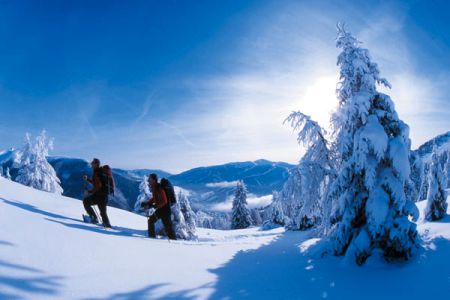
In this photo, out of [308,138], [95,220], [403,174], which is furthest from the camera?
[308,138]

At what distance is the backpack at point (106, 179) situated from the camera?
28.5 ft

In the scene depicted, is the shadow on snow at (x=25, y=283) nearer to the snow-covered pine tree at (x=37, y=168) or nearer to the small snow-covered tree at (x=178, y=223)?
the small snow-covered tree at (x=178, y=223)

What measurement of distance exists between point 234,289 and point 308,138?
21.8 feet

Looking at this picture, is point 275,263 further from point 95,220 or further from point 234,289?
point 95,220

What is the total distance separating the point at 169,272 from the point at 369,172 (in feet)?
18.0

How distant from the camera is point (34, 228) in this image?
17.7ft

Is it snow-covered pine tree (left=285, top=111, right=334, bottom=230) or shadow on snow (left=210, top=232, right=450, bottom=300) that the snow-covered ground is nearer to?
shadow on snow (left=210, top=232, right=450, bottom=300)

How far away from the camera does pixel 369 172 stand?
673 cm

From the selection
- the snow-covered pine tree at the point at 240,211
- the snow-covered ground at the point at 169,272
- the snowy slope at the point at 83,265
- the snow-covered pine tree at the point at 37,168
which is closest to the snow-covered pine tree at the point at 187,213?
the snow-covered ground at the point at 169,272

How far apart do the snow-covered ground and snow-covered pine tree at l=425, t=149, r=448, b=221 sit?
4.47 meters

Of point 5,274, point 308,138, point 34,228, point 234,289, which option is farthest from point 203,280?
point 308,138

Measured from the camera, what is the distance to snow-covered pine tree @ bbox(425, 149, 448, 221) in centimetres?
1089

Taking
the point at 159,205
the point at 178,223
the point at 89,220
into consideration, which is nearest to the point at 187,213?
the point at 178,223

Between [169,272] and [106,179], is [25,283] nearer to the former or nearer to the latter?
[169,272]
